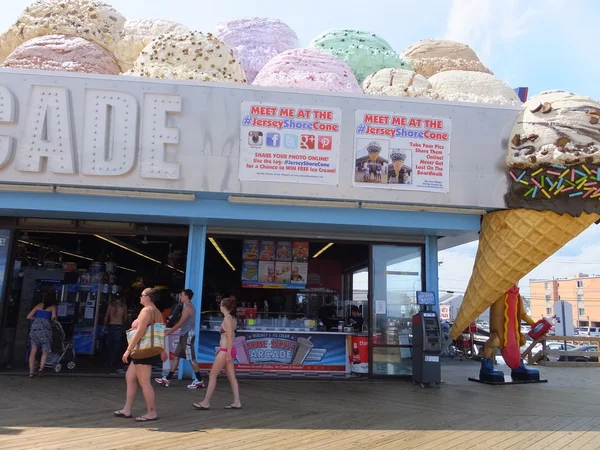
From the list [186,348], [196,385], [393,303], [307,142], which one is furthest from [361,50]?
[196,385]

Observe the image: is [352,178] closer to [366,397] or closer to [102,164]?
[366,397]

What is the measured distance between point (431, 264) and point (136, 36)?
7269 millimetres

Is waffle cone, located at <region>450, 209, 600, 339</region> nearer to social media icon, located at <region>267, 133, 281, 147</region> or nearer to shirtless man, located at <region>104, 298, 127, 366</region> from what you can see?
social media icon, located at <region>267, 133, 281, 147</region>

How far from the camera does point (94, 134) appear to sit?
784 centimetres

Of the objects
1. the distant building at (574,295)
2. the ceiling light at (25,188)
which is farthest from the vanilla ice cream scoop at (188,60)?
the distant building at (574,295)

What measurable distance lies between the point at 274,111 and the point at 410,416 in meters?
4.98

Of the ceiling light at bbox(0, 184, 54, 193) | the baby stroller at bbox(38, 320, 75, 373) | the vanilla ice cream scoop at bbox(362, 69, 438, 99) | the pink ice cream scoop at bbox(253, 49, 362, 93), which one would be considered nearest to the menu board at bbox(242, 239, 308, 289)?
the pink ice cream scoop at bbox(253, 49, 362, 93)

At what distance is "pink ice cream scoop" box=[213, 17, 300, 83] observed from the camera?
10188 mm

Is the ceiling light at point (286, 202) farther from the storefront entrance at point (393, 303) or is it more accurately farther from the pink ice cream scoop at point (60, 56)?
the pink ice cream scoop at point (60, 56)

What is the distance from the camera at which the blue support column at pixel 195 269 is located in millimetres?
8523

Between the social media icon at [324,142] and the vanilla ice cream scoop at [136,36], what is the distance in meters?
3.83

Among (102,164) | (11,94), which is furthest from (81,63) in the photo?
(102,164)

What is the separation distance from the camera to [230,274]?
16359 millimetres

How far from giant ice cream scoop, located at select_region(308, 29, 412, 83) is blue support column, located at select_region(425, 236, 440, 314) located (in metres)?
3.55
